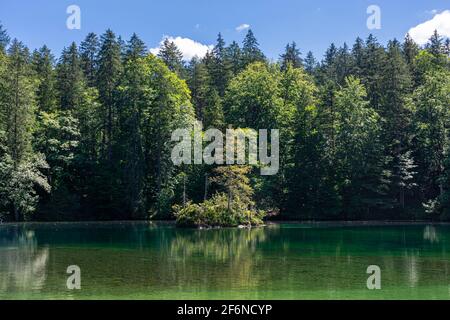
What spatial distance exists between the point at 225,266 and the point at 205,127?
36604mm

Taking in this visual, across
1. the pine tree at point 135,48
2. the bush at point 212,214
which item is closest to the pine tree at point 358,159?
the bush at point 212,214

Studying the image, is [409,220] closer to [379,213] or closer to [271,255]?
[379,213]

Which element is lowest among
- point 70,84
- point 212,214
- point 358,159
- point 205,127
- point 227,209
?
point 212,214

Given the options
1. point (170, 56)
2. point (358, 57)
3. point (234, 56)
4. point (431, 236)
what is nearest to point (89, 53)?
point (170, 56)

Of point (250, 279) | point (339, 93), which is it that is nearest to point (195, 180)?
point (339, 93)

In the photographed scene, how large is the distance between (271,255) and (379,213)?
3119 cm

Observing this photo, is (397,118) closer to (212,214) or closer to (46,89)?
(212,214)

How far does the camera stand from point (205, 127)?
56.1m

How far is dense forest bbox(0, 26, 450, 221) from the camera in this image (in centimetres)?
4884

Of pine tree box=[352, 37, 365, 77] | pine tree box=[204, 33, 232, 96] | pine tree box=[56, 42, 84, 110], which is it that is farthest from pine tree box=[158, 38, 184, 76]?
pine tree box=[352, 37, 365, 77]

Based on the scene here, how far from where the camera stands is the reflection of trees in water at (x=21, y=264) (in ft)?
54.4

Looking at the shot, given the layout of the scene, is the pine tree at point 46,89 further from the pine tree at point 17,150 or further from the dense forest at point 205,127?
the pine tree at point 17,150

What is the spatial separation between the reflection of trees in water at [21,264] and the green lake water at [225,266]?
0.03m
